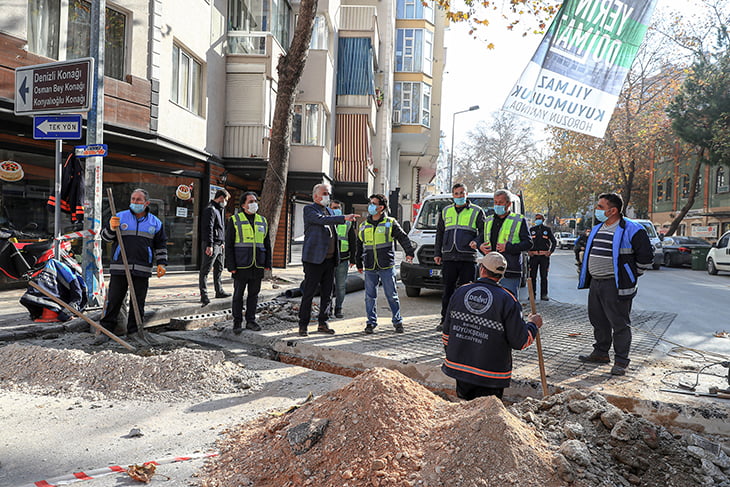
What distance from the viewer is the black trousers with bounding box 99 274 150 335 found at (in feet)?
22.1

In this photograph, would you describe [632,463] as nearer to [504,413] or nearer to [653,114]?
[504,413]

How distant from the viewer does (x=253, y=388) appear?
515cm

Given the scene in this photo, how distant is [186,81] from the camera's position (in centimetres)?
1439

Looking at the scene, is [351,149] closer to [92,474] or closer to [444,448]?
[92,474]

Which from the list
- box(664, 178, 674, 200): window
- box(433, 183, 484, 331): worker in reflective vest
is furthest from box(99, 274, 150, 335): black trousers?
box(664, 178, 674, 200): window

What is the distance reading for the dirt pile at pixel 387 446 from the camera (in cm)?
294

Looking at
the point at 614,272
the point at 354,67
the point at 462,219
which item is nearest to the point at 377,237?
the point at 462,219

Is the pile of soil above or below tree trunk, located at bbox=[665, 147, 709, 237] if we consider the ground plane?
below

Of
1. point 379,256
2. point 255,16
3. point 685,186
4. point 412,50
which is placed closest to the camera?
point 379,256

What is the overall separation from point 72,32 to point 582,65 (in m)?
10.0

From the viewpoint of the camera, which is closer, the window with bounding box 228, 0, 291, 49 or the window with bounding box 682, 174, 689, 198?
the window with bounding box 228, 0, 291, 49

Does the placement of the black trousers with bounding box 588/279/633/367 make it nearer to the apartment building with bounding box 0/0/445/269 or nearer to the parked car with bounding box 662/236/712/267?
the apartment building with bounding box 0/0/445/269

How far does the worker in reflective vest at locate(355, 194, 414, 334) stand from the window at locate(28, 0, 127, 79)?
7193 millimetres

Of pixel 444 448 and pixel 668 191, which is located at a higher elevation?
pixel 668 191
